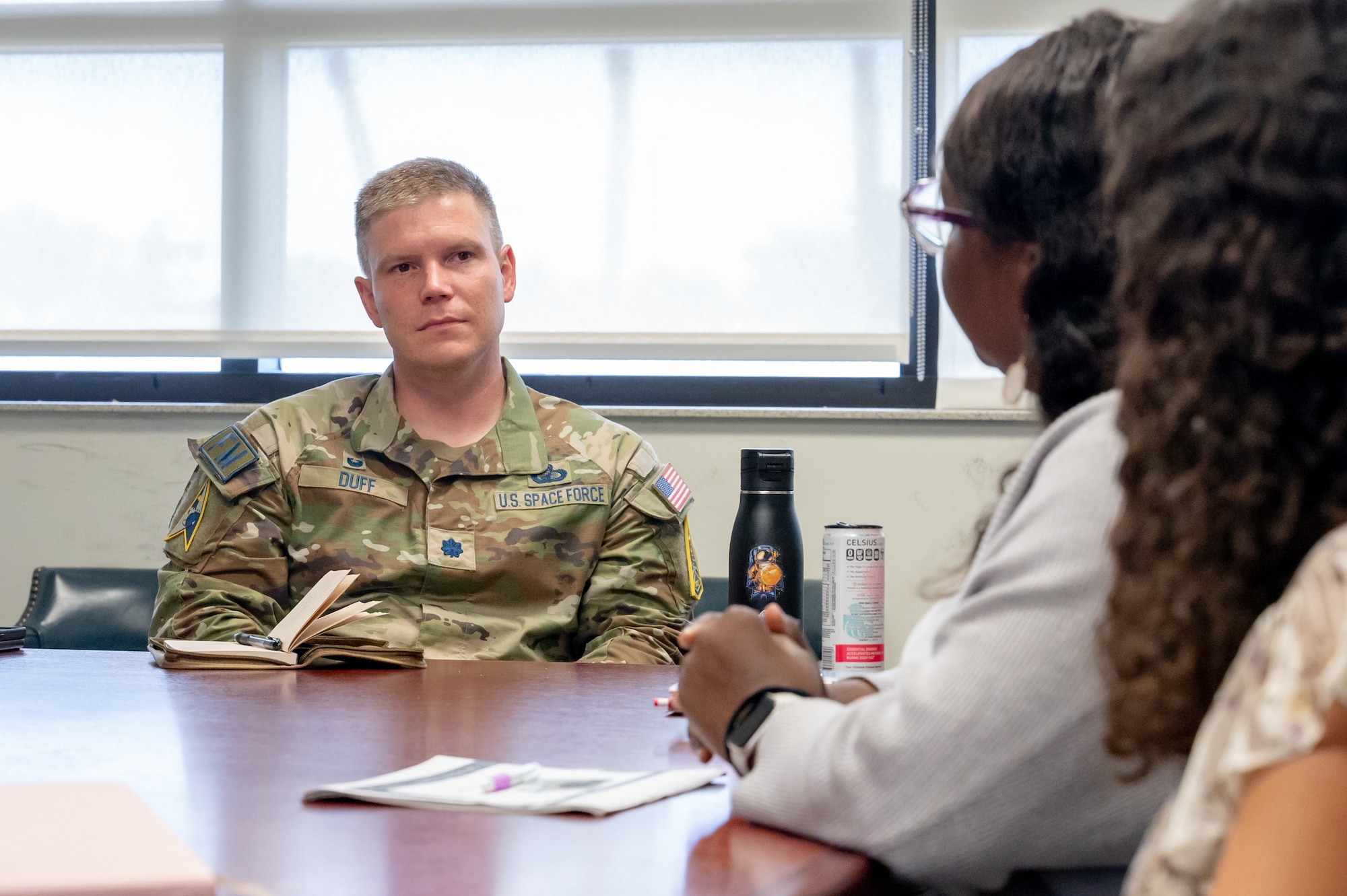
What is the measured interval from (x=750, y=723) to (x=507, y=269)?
1551 mm

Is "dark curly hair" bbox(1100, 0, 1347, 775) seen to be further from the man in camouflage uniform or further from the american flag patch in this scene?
the american flag patch

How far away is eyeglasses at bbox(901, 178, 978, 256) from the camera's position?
38.8 inches

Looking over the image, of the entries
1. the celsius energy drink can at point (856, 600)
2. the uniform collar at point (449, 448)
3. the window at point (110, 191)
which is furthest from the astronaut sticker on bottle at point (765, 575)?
the window at point (110, 191)

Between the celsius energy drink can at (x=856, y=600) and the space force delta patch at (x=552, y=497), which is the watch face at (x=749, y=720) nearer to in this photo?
the celsius energy drink can at (x=856, y=600)

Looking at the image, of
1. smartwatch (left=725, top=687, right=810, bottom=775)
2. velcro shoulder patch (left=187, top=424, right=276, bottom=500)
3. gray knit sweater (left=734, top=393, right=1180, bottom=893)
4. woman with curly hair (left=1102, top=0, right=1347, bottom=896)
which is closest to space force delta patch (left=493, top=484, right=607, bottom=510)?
velcro shoulder patch (left=187, top=424, right=276, bottom=500)

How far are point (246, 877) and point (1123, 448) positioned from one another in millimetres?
542

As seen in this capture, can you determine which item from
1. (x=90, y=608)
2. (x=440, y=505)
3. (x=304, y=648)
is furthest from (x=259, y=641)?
(x=90, y=608)

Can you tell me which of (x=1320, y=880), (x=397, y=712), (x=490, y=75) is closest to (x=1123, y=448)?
(x=1320, y=880)

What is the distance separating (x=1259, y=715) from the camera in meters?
0.50

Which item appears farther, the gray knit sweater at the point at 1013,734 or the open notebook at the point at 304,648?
the open notebook at the point at 304,648

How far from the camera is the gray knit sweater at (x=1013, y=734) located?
70 cm

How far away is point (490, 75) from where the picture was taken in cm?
287

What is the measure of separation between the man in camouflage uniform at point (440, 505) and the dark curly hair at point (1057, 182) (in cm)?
107

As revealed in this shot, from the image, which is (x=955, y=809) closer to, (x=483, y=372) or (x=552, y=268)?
(x=483, y=372)
